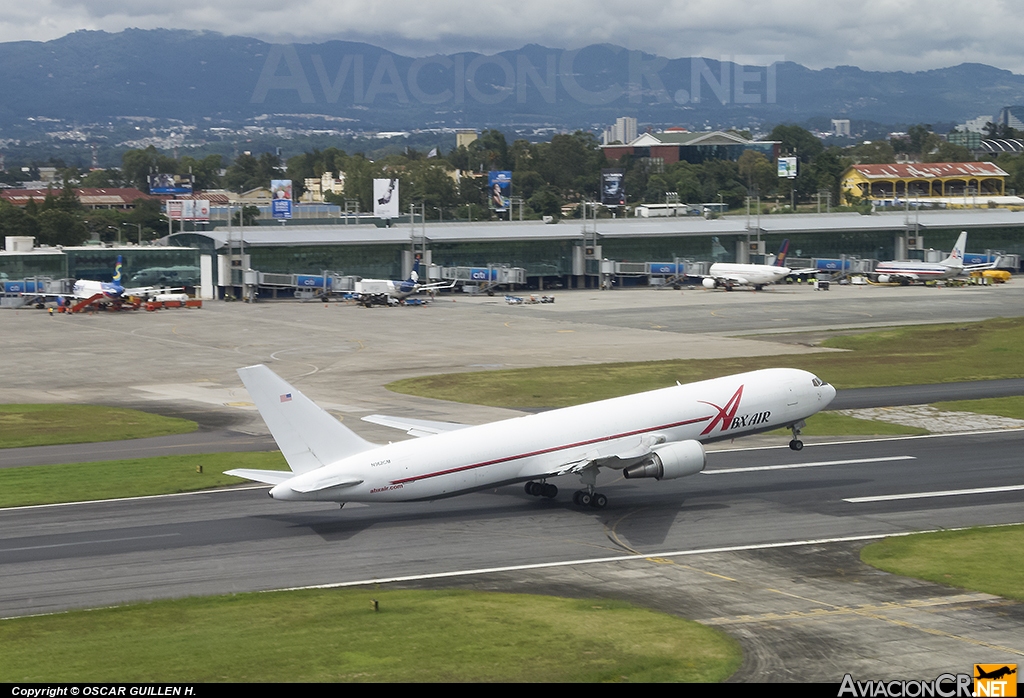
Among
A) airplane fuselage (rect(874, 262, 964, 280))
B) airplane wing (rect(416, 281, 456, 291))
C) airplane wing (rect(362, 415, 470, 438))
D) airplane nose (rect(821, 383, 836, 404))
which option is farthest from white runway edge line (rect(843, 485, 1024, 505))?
airplane fuselage (rect(874, 262, 964, 280))

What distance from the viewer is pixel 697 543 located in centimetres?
4512

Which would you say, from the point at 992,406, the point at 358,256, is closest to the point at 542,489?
the point at 992,406

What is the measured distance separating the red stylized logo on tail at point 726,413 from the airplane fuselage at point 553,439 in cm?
5

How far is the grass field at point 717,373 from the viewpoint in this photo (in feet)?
269

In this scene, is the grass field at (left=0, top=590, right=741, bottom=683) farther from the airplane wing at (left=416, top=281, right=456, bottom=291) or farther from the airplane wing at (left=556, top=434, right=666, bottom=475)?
the airplane wing at (left=416, top=281, right=456, bottom=291)

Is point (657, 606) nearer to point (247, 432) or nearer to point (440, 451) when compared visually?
point (440, 451)

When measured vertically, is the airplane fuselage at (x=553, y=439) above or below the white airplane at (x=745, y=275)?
below

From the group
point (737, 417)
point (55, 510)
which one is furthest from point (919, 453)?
point (55, 510)

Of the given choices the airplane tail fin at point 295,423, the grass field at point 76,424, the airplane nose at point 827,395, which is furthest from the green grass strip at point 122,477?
the airplane nose at point 827,395

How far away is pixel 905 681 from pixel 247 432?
47.2 meters

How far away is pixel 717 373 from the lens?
291 ft

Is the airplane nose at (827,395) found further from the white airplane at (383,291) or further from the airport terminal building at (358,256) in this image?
the airport terminal building at (358,256)

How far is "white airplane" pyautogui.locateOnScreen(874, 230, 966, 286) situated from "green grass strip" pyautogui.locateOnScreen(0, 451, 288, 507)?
471 ft

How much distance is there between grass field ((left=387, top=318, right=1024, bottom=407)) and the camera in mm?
82125
